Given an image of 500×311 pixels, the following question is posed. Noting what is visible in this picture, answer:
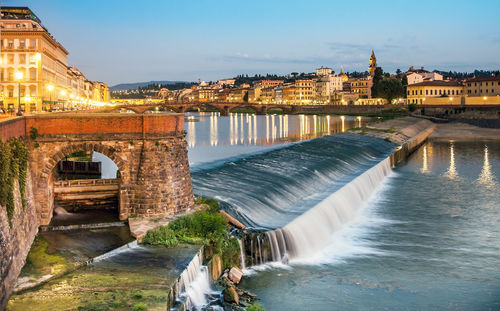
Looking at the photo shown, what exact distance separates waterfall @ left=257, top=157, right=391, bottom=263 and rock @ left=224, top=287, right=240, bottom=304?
10.3 ft

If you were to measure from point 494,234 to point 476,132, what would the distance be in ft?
175

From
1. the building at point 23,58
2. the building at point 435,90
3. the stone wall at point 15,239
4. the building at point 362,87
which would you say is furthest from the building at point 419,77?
the stone wall at point 15,239

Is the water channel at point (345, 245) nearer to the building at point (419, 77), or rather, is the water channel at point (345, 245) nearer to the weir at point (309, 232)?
the weir at point (309, 232)

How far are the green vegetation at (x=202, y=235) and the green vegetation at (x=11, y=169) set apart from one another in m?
3.66

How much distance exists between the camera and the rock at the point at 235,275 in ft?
46.5

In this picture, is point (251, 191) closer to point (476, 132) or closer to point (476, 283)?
point (476, 283)

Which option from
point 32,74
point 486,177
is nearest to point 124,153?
point 486,177

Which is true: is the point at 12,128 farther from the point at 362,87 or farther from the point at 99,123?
the point at 362,87

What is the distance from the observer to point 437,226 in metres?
21.2

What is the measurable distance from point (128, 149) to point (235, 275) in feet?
17.7

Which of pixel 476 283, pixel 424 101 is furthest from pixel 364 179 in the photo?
pixel 424 101

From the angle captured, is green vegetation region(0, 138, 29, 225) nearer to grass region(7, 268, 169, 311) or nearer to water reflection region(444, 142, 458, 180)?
grass region(7, 268, 169, 311)

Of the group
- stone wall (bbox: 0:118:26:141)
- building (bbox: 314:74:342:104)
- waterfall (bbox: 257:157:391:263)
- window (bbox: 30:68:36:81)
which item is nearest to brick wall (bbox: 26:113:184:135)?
stone wall (bbox: 0:118:26:141)

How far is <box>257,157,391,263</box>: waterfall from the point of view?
658 inches
